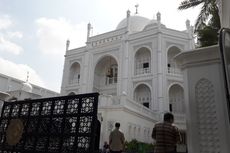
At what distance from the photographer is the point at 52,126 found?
6.09 meters

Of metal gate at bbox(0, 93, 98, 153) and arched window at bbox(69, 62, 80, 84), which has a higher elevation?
arched window at bbox(69, 62, 80, 84)

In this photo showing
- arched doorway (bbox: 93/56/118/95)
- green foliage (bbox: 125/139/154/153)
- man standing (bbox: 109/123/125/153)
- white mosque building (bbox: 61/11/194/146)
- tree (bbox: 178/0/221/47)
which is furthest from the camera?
arched doorway (bbox: 93/56/118/95)

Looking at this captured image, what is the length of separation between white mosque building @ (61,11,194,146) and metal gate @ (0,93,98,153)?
9.07 m

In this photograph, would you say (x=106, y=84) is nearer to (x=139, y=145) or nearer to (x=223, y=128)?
(x=139, y=145)

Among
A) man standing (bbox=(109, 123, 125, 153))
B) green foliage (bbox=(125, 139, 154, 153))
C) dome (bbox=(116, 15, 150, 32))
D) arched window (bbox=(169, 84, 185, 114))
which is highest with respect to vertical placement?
dome (bbox=(116, 15, 150, 32))

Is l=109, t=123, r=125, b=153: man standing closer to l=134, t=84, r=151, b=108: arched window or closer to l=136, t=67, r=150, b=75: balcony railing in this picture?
l=134, t=84, r=151, b=108: arched window

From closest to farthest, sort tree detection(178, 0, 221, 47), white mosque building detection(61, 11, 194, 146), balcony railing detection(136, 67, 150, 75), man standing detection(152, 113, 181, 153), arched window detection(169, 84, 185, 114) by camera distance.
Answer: man standing detection(152, 113, 181, 153) → tree detection(178, 0, 221, 47) → white mosque building detection(61, 11, 194, 146) → arched window detection(169, 84, 185, 114) → balcony railing detection(136, 67, 150, 75)

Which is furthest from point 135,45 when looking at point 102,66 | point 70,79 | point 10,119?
Result: point 10,119

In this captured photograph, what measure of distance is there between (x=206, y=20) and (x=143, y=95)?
16.0 metres

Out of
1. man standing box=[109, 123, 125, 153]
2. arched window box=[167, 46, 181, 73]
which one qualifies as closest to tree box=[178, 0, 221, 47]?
man standing box=[109, 123, 125, 153]

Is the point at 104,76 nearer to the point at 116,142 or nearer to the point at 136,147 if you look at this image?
the point at 136,147

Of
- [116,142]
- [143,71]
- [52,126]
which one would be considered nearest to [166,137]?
[116,142]

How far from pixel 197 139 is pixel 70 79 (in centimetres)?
2654

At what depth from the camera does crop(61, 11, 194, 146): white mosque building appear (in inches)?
763
